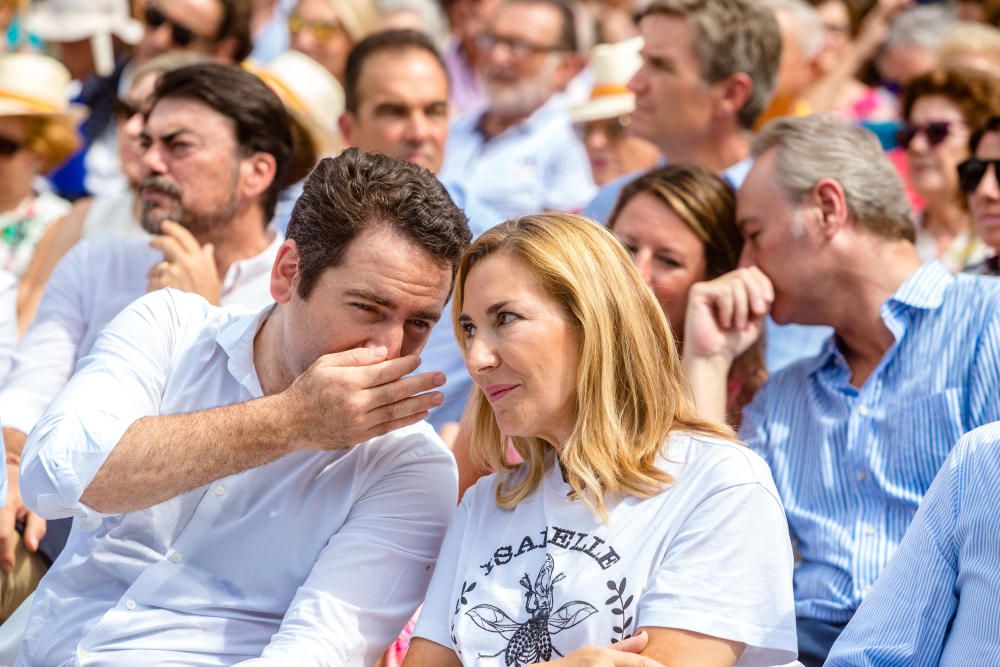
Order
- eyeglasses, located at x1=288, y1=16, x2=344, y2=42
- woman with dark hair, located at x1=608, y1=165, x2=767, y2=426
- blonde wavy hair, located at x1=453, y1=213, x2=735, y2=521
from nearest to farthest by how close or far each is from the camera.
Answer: blonde wavy hair, located at x1=453, y1=213, x2=735, y2=521
woman with dark hair, located at x1=608, y1=165, x2=767, y2=426
eyeglasses, located at x1=288, y1=16, x2=344, y2=42

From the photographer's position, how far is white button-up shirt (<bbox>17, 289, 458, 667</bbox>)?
9.39ft

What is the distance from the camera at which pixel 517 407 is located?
2816 mm

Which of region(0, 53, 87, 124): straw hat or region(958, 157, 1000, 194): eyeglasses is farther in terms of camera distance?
region(0, 53, 87, 124): straw hat

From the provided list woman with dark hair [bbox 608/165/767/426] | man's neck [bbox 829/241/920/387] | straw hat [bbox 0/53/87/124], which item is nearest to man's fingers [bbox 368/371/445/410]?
woman with dark hair [bbox 608/165/767/426]

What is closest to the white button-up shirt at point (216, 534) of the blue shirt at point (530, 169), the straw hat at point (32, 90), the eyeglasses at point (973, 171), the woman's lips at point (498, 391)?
the woman's lips at point (498, 391)

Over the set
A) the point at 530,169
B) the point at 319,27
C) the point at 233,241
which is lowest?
the point at 530,169

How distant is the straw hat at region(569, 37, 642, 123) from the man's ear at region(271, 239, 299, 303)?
11.4 ft

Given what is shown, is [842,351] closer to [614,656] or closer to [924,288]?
[924,288]

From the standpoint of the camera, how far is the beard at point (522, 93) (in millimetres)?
6949

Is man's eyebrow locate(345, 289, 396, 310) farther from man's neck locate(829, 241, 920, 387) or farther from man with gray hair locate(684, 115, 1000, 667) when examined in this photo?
man's neck locate(829, 241, 920, 387)

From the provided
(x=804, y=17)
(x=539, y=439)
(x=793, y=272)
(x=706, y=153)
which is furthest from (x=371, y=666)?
(x=804, y=17)

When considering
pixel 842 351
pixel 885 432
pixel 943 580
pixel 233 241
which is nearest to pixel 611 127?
pixel 233 241

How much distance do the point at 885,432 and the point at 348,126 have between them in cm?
297

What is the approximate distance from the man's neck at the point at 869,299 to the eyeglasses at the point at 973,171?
0.45m
